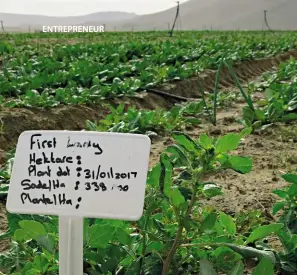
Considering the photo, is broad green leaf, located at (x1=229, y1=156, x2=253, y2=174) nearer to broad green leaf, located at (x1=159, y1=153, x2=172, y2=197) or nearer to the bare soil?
broad green leaf, located at (x1=159, y1=153, x2=172, y2=197)

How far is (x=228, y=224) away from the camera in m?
2.00

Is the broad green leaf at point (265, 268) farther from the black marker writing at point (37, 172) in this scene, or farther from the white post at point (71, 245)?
the black marker writing at point (37, 172)

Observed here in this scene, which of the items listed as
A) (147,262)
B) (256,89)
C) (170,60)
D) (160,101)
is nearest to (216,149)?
(147,262)

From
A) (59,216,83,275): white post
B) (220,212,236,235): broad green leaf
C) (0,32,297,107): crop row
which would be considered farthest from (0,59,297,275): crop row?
(0,32,297,107): crop row

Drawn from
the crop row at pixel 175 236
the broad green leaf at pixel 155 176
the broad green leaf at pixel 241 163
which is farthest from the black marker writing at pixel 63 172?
the broad green leaf at pixel 241 163

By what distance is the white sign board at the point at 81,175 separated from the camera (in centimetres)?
147

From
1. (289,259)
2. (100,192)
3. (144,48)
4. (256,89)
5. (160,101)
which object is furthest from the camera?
(144,48)

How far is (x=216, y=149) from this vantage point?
5.98 ft

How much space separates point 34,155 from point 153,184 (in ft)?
1.60

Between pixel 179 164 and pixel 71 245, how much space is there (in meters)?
0.58

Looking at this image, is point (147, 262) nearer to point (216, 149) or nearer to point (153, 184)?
point (153, 184)

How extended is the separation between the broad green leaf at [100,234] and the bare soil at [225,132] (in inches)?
30.1

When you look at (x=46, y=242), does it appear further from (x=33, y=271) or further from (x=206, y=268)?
(x=206, y=268)

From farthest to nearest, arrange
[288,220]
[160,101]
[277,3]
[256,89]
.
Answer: [277,3] < [256,89] < [160,101] < [288,220]
